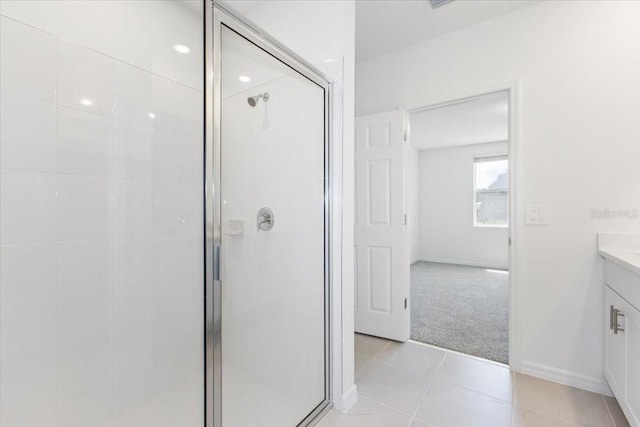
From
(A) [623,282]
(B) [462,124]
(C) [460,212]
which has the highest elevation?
(B) [462,124]

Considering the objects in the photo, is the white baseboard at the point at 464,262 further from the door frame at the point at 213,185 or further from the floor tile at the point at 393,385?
the door frame at the point at 213,185

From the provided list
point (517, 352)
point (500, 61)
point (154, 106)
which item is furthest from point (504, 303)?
point (154, 106)

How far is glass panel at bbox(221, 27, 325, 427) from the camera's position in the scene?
1.22m

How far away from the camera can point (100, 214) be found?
1112mm

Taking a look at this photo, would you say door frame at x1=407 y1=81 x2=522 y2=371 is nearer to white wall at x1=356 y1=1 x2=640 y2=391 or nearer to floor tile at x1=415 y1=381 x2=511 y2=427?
white wall at x1=356 y1=1 x2=640 y2=391

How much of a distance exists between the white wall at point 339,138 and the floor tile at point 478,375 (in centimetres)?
73

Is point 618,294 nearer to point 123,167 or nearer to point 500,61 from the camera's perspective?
point 500,61

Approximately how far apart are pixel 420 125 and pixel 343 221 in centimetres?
354

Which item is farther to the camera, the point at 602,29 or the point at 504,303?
the point at 504,303

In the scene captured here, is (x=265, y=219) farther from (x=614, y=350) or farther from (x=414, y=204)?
(x=414, y=204)

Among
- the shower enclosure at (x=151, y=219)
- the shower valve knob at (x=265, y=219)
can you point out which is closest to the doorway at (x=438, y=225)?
the shower enclosure at (x=151, y=219)

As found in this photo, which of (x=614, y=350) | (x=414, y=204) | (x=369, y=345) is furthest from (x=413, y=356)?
(x=414, y=204)

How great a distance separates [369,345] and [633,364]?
5.09 feet

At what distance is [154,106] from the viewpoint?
1.28m
